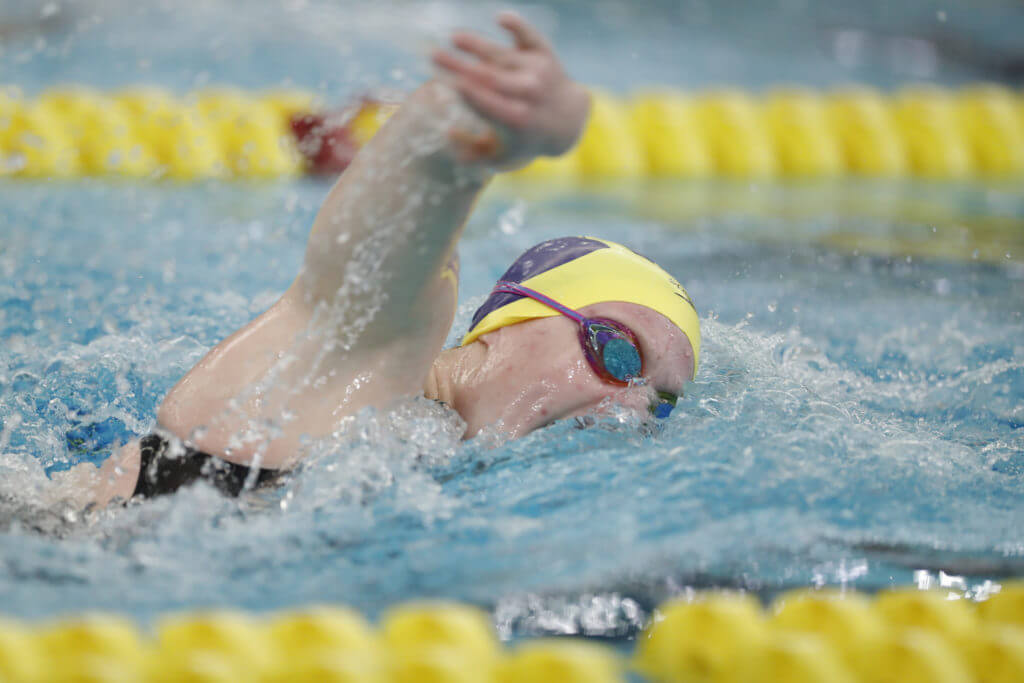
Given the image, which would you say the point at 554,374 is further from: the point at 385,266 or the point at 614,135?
the point at 614,135

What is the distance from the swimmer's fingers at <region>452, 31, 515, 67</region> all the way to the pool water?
24.1 inches

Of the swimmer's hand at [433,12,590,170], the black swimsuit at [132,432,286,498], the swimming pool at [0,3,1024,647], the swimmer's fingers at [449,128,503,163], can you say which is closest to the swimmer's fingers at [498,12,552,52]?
the swimmer's hand at [433,12,590,170]

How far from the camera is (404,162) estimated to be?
139cm

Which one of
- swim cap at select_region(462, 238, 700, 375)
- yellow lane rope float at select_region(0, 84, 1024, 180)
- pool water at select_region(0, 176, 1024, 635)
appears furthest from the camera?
yellow lane rope float at select_region(0, 84, 1024, 180)

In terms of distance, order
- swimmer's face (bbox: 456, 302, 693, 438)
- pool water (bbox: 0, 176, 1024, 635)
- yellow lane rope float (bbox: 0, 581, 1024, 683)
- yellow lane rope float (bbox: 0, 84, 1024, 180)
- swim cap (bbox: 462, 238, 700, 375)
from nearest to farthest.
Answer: yellow lane rope float (bbox: 0, 581, 1024, 683)
pool water (bbox: 0, 176, 1024, 635)
swimmer's face (bbox: 456, 302, 693, 438)
swim cap (bbox: 462, 238, 700, 375)
yellow lane rope float (bbox: 0, 84, 1024, 180)

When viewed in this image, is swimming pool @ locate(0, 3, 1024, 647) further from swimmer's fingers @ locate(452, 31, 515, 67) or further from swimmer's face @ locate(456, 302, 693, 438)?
swimmer's fingers @ locate(452, 31, 515, 67)

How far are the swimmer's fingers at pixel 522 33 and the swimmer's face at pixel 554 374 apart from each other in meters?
0.68

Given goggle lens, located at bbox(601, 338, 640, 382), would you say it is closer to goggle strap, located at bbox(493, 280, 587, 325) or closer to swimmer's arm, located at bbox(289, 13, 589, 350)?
goggle strap, located at bbox(493, 280, 587, 325)

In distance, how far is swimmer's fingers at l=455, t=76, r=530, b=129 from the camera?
1.22m

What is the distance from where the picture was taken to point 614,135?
5.50m

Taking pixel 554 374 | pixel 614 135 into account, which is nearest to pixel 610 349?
pixel 554 374

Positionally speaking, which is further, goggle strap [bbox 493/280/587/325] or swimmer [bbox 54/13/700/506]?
goggle strap [bbox 493/280/587/325]

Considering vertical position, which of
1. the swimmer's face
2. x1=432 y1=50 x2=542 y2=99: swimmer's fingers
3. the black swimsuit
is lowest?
the black swimsuit

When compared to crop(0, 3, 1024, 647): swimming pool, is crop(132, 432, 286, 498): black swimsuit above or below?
above
